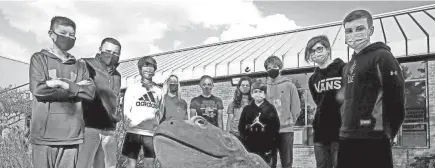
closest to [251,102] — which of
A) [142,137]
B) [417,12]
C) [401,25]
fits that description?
[142,137]

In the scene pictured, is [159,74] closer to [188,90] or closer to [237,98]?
[188,90]

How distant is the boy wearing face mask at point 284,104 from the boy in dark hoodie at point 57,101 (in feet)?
7.75

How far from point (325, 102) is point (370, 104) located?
3.43ft

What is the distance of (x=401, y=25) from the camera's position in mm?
13258

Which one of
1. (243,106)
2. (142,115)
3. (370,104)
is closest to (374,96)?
(370,104)

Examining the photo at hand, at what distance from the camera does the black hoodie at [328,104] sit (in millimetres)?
3906

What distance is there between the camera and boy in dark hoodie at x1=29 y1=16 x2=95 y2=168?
3.32 m

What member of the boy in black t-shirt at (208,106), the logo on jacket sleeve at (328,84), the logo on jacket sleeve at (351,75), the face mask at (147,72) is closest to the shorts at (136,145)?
the face mask at (147,72)

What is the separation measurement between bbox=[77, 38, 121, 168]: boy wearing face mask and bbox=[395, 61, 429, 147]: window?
953 cm

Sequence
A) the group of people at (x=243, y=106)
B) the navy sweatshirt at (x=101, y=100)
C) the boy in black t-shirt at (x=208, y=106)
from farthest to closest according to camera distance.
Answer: the boy in black t-shirt at (x=208, y=106) → the navy sweatshirt at (x=101, y=100) → the group of people at (x=243, y=106)

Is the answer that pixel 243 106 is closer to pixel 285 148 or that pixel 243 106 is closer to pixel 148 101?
pixel 285 148

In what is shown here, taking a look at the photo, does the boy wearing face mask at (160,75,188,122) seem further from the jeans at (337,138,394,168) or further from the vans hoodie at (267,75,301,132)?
the jeans at (337,138,394,168)

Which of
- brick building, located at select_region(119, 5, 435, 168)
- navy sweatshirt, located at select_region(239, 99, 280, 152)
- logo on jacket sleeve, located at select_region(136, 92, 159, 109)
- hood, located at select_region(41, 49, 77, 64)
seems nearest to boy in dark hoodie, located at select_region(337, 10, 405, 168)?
navy sweatshirt, located at select_region(239, 99, 280, 152)

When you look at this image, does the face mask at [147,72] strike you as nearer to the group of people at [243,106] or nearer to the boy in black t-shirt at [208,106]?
the group of people at [243,106]
